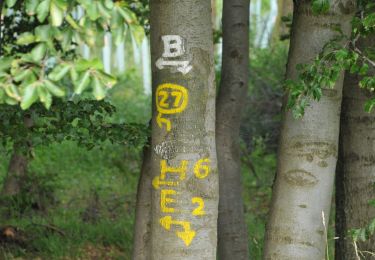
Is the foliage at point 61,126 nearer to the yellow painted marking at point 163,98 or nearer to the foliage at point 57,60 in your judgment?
the yellow painted marking at point 163,98

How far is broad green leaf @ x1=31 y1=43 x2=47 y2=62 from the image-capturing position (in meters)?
2.48

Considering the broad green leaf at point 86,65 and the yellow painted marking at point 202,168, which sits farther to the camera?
the yellow painted marking at point 202,168

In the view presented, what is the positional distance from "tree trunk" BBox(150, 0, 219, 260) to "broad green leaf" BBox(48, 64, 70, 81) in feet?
4.33

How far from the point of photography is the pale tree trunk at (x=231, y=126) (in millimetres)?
5742

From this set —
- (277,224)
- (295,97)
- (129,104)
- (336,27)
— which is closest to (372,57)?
(336,27)

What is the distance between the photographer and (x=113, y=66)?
61.0 ft

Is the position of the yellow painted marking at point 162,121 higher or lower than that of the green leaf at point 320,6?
lower

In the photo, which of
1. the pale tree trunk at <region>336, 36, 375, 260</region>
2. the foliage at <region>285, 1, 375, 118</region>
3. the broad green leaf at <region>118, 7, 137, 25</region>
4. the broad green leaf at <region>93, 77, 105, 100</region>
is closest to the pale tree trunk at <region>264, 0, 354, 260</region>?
the foliage at <region>285, 1, 375, 118</region>

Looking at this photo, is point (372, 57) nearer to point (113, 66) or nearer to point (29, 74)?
point (29, 74)

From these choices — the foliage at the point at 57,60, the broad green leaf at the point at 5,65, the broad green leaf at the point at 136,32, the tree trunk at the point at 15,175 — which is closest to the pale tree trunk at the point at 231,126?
the broad green leaf at the point at 136,32

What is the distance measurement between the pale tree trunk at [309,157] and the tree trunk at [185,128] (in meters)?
0.64

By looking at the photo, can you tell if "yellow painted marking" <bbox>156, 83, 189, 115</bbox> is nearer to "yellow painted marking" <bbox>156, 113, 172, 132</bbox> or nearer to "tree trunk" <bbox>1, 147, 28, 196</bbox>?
"yellow painted marking" <bbox>156, 113, 172, 132</bbox>

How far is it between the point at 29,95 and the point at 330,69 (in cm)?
191

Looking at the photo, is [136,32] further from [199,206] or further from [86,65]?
[199,206]
